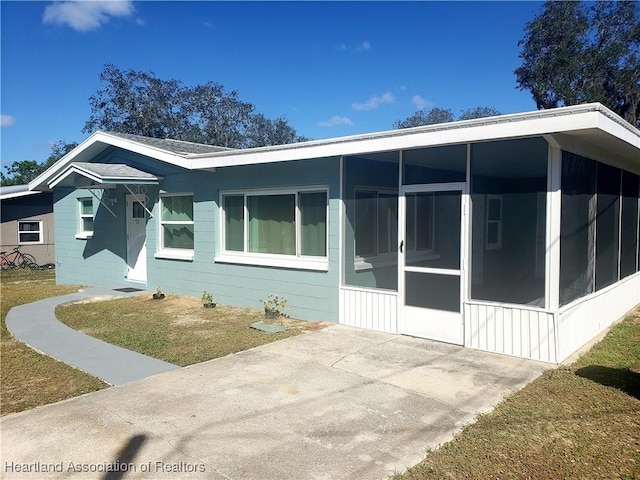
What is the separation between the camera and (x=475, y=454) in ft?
11.3

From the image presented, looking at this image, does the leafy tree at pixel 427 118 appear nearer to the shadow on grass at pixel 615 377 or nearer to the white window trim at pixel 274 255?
the white window trim at pixel 274 255

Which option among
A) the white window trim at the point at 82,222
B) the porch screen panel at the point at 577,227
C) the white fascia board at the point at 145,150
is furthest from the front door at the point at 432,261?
the white window trim at the point at 82,222

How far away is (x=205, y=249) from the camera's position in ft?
33.0

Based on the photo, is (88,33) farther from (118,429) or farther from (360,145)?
(118,429)

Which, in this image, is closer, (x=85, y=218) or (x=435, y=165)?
(x=435, y=165)

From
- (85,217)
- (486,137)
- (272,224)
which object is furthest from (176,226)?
(486,137)

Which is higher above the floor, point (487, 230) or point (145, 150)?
point (145, 150)

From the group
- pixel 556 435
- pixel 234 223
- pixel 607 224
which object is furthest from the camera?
pixel 234 223

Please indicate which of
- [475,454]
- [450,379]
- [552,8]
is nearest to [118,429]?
[475,454]

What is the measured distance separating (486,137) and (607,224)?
3331 mm

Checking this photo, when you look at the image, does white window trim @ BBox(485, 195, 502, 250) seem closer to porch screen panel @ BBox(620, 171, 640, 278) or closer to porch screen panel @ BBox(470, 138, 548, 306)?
porch screen panel @ BBox(470, 138, 548, 306)

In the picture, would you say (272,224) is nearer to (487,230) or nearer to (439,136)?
(439,136)

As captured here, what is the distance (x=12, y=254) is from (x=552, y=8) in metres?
28.5

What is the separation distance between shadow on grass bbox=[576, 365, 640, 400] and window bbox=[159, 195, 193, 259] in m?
7.97
